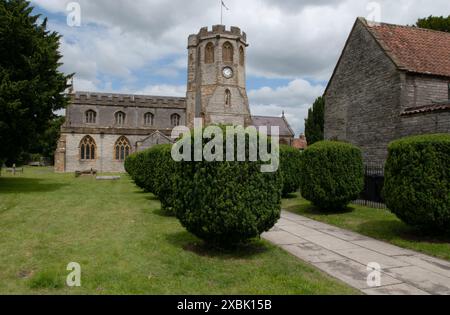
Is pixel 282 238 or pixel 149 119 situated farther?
pixel 149 119

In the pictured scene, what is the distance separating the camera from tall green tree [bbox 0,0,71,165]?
54.5ft

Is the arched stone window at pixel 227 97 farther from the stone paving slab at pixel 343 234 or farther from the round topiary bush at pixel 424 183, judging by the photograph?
the round topiary bush at pixel 424 183

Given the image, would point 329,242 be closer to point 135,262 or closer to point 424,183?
point 424,183

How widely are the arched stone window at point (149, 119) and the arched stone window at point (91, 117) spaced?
7026 mm

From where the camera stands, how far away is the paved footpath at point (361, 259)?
5539 millimetres

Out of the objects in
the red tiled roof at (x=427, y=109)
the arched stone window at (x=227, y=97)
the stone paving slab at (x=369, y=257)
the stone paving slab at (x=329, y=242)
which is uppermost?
the arched stone window at (x=227, y=97)

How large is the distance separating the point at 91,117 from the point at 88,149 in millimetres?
6791

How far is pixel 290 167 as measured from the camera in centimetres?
1736

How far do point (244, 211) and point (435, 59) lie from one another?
16422 mm

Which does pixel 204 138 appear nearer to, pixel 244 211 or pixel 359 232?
pixel 244 211

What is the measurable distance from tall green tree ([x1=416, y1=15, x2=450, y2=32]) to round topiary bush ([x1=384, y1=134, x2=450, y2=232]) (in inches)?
987

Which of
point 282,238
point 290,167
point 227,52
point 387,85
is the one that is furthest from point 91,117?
point 282,238

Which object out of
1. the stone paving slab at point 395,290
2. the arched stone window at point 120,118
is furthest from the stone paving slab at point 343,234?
the arched stone window at point 120,118

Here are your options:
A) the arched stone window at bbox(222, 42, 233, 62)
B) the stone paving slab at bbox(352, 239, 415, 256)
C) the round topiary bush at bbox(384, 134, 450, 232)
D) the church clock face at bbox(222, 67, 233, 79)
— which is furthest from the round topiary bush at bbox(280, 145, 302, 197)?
the arched stone window at bbox(222, 42, 233, 62)
